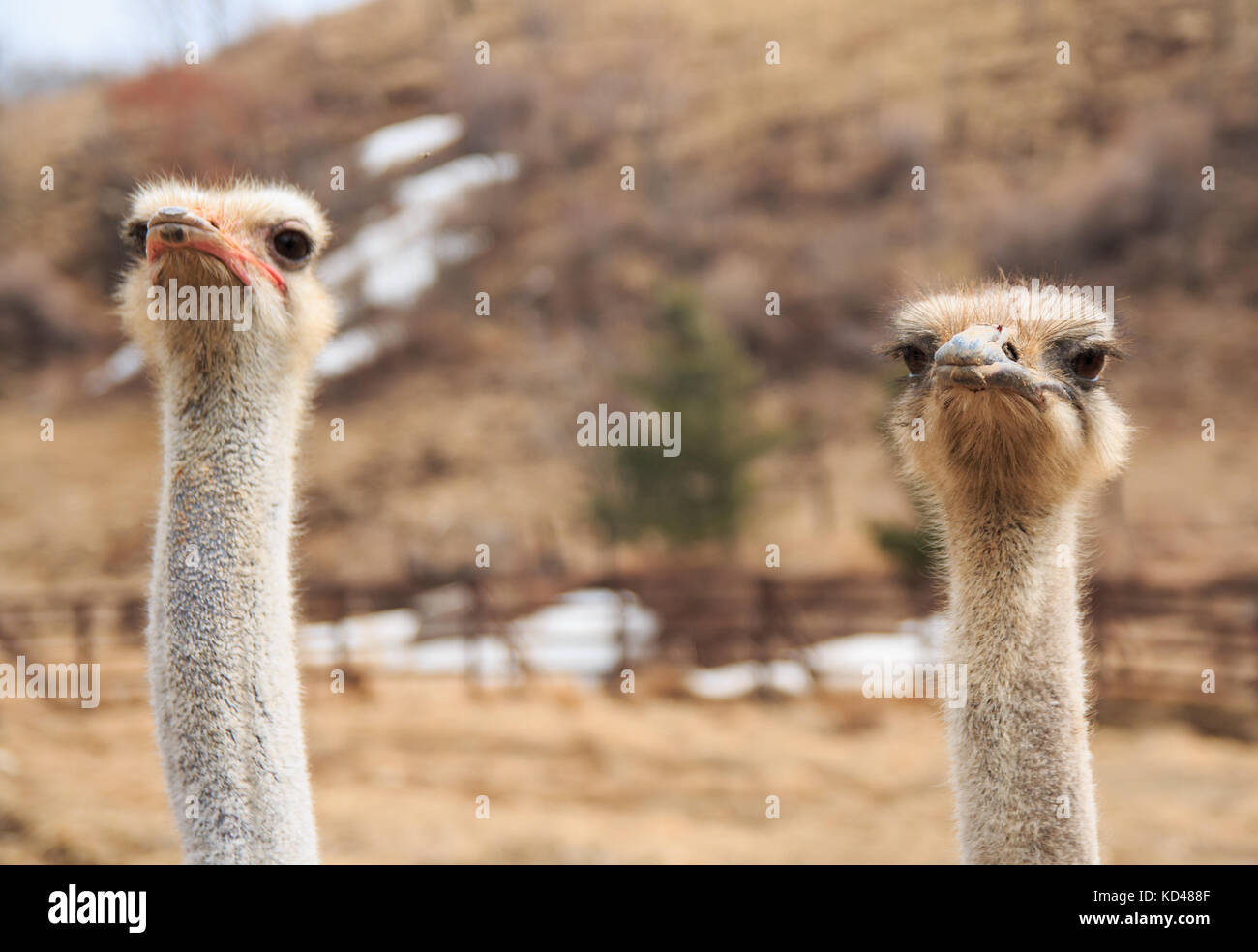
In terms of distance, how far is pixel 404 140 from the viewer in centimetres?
3175

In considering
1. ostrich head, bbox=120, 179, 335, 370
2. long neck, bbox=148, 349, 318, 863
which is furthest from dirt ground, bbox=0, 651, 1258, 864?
ostrich head, bbox=120, 179, 335, 370

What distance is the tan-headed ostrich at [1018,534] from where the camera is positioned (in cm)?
205

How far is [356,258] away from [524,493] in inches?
388

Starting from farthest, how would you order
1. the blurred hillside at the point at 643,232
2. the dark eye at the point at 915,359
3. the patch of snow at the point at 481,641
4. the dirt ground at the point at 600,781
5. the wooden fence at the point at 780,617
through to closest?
1. the blurred hillside at the point at 643,232
2. the patch of snow at the point at 481,641
3. the wooden fence at the point at 780,617
4. the dirt ground at the point at 600,781
5. the dark eye at the point at 915,359

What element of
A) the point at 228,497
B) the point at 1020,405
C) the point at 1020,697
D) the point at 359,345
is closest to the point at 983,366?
the point at 1020,405

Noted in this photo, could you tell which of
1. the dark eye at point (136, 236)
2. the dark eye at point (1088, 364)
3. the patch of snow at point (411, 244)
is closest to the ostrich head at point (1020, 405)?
the dark eye at point (1088, 364)

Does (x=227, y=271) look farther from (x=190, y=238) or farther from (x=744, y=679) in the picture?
(x=744, y=679)

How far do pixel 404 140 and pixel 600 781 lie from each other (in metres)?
26.8

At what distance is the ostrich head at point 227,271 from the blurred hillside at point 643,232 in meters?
13.4

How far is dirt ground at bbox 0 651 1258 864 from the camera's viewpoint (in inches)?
247

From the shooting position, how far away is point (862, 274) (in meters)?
25.8

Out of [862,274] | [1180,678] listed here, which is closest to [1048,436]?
[1180,678]

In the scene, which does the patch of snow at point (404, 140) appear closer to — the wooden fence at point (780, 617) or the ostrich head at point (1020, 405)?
the wooden fence at point (780, 617)
